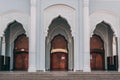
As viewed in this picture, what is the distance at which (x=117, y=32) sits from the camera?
27.1 metres

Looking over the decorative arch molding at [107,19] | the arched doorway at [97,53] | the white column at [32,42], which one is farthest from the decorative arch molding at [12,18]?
the arched doorway at [97,53]

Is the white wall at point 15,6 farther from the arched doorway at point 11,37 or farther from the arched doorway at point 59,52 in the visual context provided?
the arched doorway at point 59,52

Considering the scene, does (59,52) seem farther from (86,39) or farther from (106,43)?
(86,39)

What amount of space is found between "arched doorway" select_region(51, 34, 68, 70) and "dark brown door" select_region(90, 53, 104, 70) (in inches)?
116

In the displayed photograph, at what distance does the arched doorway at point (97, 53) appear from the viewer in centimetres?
3166

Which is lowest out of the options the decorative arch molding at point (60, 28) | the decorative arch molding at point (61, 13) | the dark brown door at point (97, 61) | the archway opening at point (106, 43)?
the dark brown door at point (97, 61)

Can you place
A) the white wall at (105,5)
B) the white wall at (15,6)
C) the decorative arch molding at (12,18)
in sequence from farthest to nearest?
the white wall at (105,5) → the white wall at (15,6) → the decorative arch molding at (12,18)

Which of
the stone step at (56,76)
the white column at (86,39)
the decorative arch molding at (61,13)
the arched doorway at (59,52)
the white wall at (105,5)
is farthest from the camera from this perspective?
the arched doorway at (59,52)

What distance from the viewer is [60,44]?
31.4 meters

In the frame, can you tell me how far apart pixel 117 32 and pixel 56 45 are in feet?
23.5

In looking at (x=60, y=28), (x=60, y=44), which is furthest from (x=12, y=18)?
(x=60, y=44)

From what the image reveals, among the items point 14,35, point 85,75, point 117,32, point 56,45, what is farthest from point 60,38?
point 85,75

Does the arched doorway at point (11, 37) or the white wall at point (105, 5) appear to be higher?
the white wall at point (105, 5)

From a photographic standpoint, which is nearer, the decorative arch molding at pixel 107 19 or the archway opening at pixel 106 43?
the decorative arch molding at pixel 107 19
